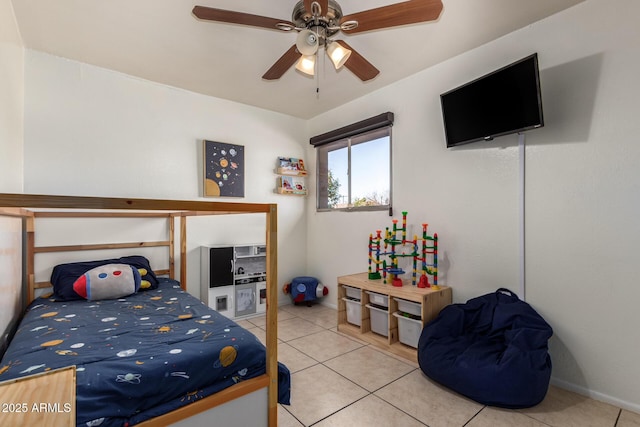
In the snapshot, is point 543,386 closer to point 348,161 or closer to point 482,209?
point 482,209

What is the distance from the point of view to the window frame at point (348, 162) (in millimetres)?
3250

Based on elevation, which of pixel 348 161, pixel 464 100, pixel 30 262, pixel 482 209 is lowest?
pixel 30 262

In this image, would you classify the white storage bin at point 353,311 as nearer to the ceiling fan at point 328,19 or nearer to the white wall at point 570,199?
the white wall at point 570,199

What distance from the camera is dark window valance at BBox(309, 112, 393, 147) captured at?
10.4 ft

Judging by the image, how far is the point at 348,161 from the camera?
3756mm

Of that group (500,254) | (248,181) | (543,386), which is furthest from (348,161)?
(543,386)

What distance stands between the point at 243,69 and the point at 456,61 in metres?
1.91

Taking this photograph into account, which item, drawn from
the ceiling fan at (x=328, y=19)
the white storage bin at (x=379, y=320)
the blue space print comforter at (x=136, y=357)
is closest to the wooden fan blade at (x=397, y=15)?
the ceiling fan at (x=328, y=19)

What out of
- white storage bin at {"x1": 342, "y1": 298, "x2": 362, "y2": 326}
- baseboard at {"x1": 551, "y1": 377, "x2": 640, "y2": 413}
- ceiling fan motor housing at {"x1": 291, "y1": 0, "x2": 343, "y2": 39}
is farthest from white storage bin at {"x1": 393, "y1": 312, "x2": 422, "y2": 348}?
ceiling fan motor housing at {"x1": 291, "y1": 0, "x2": 343, "y2": 39}

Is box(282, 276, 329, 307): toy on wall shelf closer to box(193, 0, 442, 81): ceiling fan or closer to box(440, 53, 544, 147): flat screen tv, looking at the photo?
box(440, 53, 544, 147): flat screen tv

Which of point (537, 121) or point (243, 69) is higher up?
point (243, 69)

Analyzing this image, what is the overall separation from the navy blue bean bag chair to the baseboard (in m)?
0.39

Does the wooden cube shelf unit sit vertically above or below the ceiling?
below

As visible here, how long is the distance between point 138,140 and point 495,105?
10.4ft
